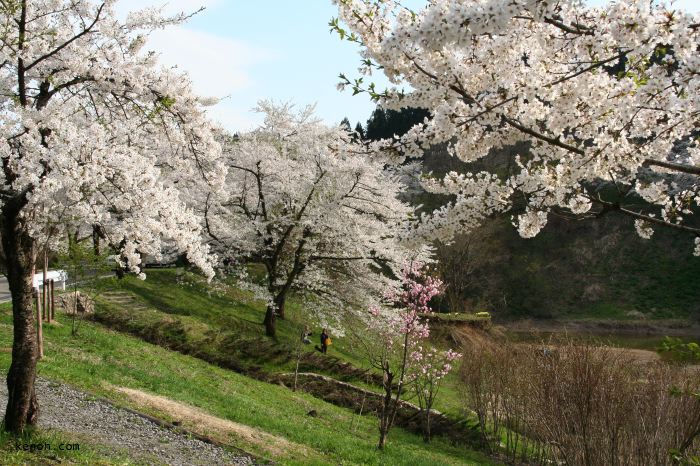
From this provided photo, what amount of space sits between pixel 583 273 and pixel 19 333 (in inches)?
1973

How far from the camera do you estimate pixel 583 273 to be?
50156 millimetres

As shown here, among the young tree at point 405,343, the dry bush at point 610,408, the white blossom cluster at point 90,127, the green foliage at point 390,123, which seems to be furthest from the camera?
the green foliage at point 390,123

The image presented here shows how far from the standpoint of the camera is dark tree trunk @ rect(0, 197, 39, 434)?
632cm

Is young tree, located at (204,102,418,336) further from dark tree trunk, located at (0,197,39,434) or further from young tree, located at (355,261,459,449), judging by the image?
dark tree trunk, located at (0,197,39,434)

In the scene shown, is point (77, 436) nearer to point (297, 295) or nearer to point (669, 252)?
point (297, 295)

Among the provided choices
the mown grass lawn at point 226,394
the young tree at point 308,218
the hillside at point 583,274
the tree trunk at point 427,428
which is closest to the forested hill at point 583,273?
the hillside at point 583,274

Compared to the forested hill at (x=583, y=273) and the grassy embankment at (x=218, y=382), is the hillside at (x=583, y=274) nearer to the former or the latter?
the forested hill at (x=583, y=273)

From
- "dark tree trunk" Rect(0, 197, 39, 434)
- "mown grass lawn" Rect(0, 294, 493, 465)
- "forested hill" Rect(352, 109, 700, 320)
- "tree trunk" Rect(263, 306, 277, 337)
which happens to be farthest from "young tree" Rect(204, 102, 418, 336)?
"forested hill" Rect(352, 109, 700, 320)

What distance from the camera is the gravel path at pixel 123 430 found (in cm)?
776

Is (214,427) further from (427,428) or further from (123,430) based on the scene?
(427,428)

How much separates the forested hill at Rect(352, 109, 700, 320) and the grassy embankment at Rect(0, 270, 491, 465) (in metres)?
22.4

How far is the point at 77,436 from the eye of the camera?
7512 millimetres

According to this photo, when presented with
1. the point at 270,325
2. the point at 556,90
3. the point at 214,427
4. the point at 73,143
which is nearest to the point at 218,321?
the point at 270,325

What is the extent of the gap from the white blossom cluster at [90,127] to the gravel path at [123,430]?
2707mm
